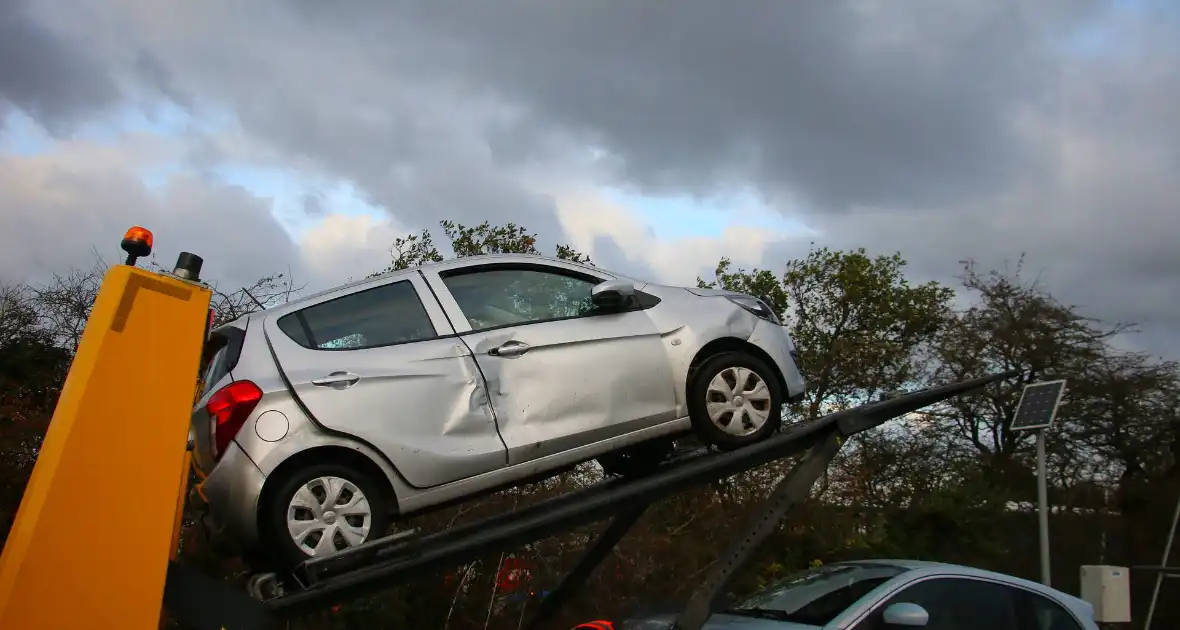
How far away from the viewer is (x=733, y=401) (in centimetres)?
496

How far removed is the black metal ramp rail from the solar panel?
2.82m

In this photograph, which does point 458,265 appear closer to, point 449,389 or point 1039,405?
point 449,389

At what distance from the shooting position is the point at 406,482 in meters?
4.07

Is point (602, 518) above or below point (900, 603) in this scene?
above

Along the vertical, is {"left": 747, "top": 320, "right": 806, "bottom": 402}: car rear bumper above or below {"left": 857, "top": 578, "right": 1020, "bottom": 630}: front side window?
above

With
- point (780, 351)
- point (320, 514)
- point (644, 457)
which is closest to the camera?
point (320, 514)

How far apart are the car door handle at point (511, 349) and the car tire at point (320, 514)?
81cm

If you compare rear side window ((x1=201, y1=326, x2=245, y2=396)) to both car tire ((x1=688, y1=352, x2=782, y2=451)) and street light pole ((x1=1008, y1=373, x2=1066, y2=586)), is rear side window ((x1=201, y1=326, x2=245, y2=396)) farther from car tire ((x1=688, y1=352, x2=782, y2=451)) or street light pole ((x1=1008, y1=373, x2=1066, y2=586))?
street light pole ((x1=1008, y1=373, x2=1066, y2=586))

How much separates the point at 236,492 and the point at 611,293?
201cm

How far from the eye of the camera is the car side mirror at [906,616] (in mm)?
4180

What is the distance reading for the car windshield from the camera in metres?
4.61

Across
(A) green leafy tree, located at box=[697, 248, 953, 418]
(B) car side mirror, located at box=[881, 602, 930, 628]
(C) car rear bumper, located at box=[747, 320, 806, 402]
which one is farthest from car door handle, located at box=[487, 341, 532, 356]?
(A) green leafy tree, located at box=[697, 248, 953, 418]

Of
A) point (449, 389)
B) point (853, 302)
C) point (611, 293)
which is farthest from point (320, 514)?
point (853, 302)

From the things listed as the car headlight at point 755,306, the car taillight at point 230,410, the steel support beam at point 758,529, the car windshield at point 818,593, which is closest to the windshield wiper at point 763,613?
the car windshield at point 818,593
